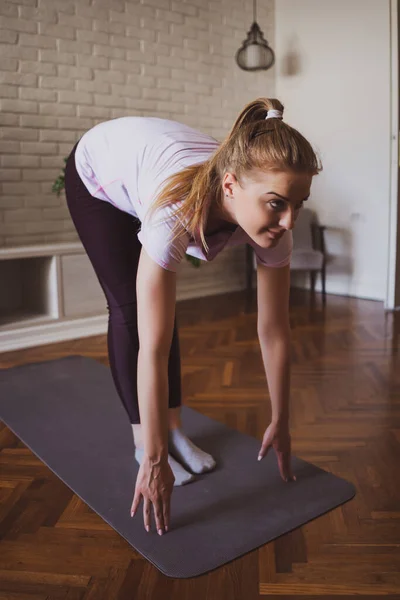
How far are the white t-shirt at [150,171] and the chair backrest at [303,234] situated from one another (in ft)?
9.38

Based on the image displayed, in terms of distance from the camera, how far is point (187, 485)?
166cm

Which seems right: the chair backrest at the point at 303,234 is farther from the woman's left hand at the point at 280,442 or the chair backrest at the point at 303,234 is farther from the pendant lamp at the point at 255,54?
the woman's left hand at the point at 280,442

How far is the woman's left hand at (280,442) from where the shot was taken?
1.57m

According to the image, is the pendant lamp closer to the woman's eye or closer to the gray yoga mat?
the gray yoga mat

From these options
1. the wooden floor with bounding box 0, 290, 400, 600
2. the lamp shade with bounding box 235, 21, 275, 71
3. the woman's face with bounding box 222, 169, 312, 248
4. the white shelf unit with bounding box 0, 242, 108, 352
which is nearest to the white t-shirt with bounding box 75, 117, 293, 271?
the woman's face with bounding box 222, 169, 312, 248

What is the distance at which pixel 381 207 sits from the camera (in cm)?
424

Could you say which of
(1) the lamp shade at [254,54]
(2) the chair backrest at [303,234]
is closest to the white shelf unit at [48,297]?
(2) the chair backrest at [303,234]

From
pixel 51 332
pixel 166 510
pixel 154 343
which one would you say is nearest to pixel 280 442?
pixel 166 510

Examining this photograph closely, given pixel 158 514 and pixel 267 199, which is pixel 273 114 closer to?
pixel 267 199

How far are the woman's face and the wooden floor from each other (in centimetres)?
71

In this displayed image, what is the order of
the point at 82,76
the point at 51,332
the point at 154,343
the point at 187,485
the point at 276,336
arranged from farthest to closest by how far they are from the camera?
the point at 82,76
the point at 51,332
the point at 187,485
the point at 276,336
the point at 154,343

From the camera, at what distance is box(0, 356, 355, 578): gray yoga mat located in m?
1.38

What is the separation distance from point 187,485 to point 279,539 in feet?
1.14

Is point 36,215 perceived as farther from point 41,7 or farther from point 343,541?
point 343,541
